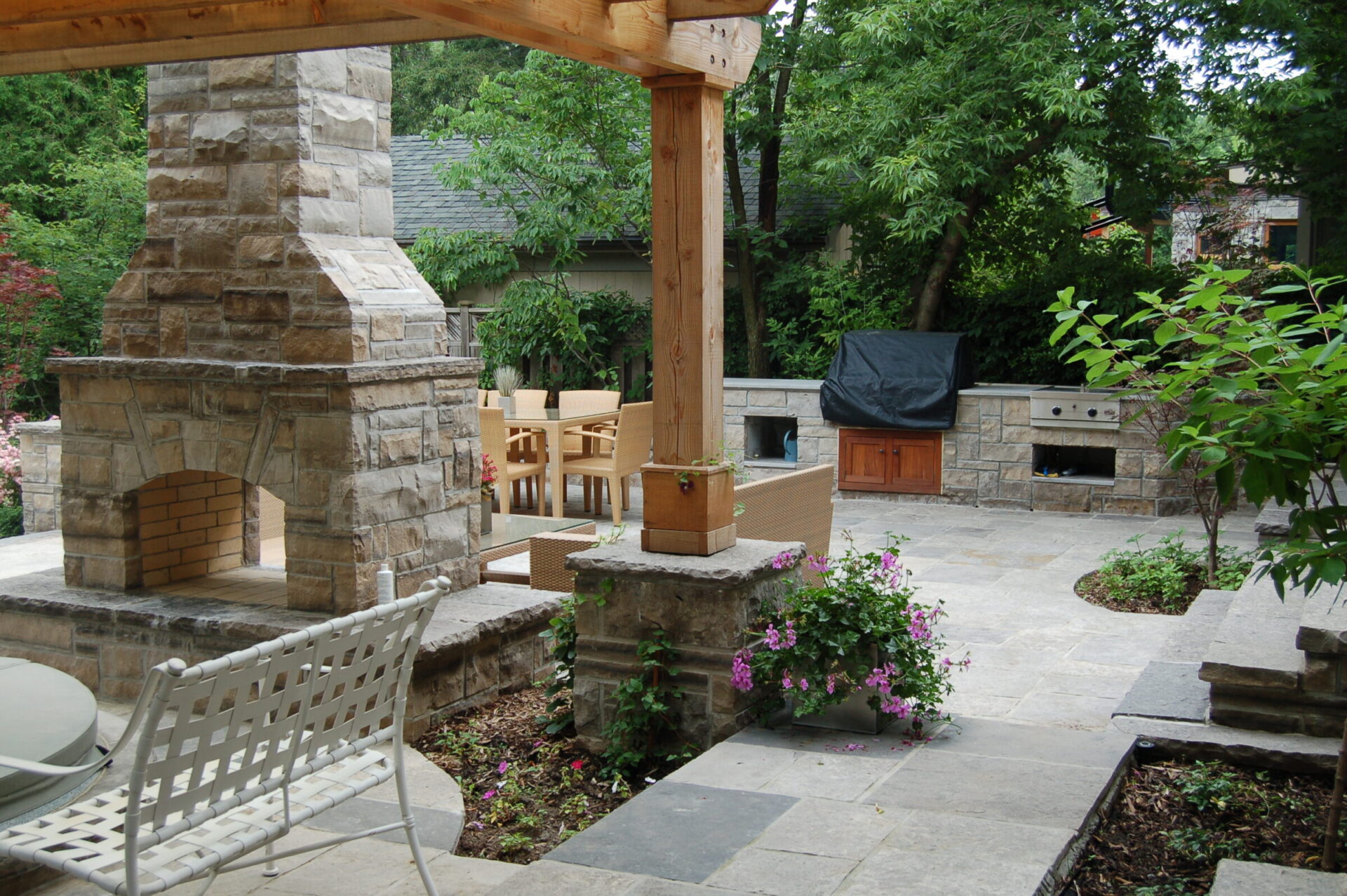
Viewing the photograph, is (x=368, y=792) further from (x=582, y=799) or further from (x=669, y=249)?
(x=669, y=249)

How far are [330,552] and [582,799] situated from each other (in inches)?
63.2

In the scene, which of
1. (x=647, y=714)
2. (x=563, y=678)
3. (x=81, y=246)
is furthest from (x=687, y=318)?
(x=81, y=246)

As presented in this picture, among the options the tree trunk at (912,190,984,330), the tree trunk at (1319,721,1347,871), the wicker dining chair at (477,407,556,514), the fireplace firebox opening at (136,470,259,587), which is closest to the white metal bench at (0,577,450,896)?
the tree trunk at (1319,721,1347,871)

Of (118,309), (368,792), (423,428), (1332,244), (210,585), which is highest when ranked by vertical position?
(1332,244)

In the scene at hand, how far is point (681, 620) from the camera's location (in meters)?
4.10

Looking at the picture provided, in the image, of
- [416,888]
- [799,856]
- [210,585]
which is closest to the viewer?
[799,856]

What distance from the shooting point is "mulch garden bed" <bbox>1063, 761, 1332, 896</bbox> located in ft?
9.90

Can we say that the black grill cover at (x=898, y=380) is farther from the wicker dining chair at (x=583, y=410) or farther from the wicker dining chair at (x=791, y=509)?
the wicker dining chair at (x=791, y=509)

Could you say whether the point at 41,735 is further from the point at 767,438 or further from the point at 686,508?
the point at 767,438

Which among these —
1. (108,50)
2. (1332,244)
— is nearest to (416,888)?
(108,50)

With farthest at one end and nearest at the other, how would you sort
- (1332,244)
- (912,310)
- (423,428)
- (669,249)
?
(912,310) → (1332,244) → (423,428) → (669,249)

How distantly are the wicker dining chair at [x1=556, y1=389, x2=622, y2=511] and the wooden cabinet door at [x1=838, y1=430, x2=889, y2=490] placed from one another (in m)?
1.98

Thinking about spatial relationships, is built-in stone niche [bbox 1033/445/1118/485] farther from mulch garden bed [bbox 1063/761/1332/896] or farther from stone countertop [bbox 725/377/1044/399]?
mulch garden bed [bbox 1063/761/1332/896]

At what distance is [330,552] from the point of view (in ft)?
15.9
